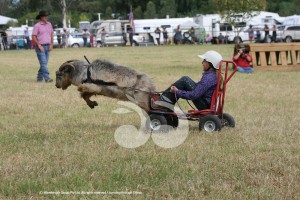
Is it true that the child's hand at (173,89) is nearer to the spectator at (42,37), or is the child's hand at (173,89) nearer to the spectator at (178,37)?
the spectator at (42,37)

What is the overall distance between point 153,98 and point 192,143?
1077mm

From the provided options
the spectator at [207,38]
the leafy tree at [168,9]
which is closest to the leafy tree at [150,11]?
the leafy tree at [168,9]

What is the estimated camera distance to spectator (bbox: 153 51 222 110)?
23.7 ft

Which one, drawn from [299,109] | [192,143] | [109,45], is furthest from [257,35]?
[192,143]

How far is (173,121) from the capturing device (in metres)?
7.54

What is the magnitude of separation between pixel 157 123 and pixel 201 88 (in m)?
0.76

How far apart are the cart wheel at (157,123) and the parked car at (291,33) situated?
4167cm

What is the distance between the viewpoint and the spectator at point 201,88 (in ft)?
23.7

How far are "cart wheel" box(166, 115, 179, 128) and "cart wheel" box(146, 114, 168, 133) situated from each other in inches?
4.3

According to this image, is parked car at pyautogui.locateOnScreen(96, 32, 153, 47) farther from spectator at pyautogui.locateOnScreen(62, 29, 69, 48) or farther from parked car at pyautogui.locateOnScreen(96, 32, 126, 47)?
spectator at pyautogui.locateOnScreen(62, 29, 69, 48)

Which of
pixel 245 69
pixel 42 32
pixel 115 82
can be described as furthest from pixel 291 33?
pixel 115 82

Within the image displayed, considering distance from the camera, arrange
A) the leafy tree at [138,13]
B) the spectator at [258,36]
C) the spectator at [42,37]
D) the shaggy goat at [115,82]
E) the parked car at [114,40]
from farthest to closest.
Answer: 1. the leafy tree at [138,13]
2. the parked car at [114,40]
3. the spectator at [258,36]
4. the spectator at [42,37]
5. the shaggy goat at [115,82]

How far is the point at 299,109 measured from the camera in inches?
373

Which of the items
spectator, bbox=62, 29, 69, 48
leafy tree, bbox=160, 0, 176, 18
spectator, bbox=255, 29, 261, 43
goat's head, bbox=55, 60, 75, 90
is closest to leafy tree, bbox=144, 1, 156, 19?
leafy tree, bbox=160, 0, 176, 18
